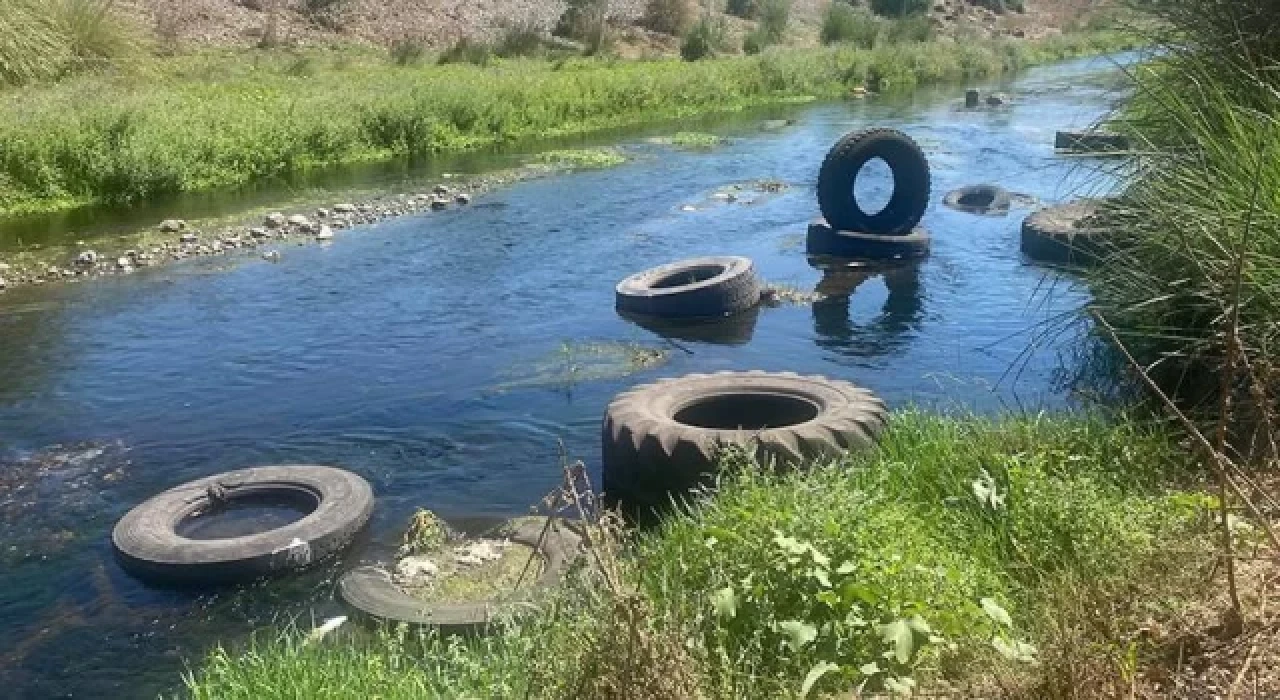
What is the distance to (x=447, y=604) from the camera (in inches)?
235

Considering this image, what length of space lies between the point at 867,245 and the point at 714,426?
21.5 feet

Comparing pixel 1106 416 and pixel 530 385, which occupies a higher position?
pixel 1106 416

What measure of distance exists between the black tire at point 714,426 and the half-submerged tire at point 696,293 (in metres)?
3.40

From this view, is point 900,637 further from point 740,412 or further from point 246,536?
point 246,536

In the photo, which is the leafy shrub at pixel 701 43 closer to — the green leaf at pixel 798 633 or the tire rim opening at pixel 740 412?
the tire rim opening at pixel 740 412

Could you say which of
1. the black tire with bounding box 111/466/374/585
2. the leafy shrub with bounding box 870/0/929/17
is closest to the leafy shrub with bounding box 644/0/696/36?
the leafy shrub with bounding box 870/0/929/17

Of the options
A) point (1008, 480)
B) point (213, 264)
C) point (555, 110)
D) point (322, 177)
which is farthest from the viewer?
point (555, 110)

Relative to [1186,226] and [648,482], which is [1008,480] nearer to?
[1186,226]

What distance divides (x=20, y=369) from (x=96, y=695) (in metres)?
5.95

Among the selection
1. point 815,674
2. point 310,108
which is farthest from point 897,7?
point 815,674

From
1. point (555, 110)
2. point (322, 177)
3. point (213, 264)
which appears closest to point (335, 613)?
point (213, 264)

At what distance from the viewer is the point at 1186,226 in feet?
20.3

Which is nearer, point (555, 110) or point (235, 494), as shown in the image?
point (235, 494)

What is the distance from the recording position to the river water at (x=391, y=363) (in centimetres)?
654
